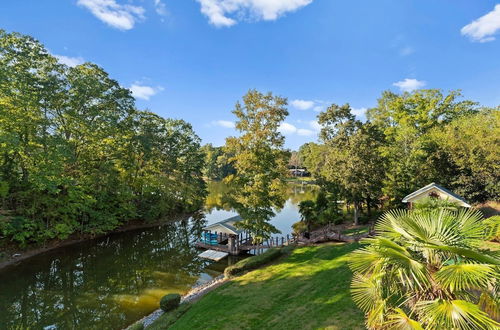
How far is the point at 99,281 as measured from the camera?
15688 mm

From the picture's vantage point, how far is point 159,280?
1619cm

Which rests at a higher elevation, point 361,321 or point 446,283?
point 446,283

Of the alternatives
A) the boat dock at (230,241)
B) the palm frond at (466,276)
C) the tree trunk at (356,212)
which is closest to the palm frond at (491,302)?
the palm frond at (466,276)

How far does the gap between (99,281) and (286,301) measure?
12592 millimetres

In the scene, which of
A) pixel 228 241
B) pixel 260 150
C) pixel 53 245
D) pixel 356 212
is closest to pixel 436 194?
pixel 356 212

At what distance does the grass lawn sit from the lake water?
173 inches

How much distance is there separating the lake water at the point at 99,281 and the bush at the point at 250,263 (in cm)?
262

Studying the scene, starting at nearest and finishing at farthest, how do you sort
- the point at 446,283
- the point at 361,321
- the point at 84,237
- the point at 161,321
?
the point at 446,283 < the point at 361,321 < the point at 161,321 < the point at 84,237

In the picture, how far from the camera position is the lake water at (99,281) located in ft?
39.5

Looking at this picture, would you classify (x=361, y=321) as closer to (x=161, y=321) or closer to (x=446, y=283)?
(x=446, y=283)

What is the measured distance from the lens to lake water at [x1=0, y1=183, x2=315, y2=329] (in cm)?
1203

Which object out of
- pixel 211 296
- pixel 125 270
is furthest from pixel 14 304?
pixel 211 296

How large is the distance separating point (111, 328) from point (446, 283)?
13.3m

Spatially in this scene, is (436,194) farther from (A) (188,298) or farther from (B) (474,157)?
(A) (188,298)
